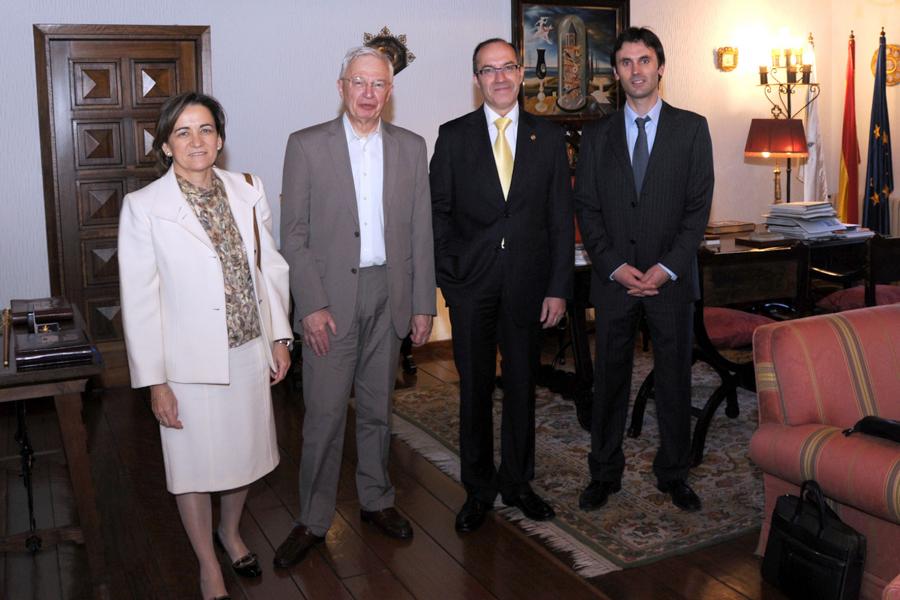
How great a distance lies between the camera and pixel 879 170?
A: 781 cm

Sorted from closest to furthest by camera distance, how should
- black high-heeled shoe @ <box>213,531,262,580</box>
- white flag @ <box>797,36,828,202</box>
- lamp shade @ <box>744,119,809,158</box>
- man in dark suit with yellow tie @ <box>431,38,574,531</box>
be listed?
black high-heeled shoe @ <box>213,531,262,580</box>
man in dark suit with yellow tie @ <box>431,38,574,531</box>
lamp shade @ <box>744,119,809,158</box>
white flag @ <box>797,36,828,202</box>

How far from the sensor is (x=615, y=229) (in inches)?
143

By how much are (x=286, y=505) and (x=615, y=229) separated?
5.55 feet

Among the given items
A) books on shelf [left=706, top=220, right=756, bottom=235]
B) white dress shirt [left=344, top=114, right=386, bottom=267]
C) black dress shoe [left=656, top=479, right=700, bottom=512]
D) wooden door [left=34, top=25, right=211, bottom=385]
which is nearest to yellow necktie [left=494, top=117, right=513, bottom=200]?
white dress shirt [left=344, top=114, right=386, bottom=267]

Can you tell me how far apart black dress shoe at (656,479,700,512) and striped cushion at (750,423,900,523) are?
24.8 inches

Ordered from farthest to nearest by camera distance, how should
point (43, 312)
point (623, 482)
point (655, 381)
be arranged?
1. point (623, 482)
2. point (43, 312)
3. point (655, 381)

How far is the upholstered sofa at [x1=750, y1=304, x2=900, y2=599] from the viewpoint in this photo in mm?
2850

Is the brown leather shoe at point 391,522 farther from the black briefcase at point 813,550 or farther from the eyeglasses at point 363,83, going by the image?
the eyeglasses at point 363,83

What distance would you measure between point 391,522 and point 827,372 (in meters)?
1.59

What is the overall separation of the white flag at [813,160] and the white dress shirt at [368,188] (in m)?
5.58

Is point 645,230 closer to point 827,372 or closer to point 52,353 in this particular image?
point 827,372

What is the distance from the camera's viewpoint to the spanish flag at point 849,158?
25.9ft

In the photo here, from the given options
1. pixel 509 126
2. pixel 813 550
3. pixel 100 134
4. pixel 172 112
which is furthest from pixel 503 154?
pixel 100 134

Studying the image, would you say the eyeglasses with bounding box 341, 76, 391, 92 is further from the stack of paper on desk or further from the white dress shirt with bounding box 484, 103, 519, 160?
the stack of paper on desk
